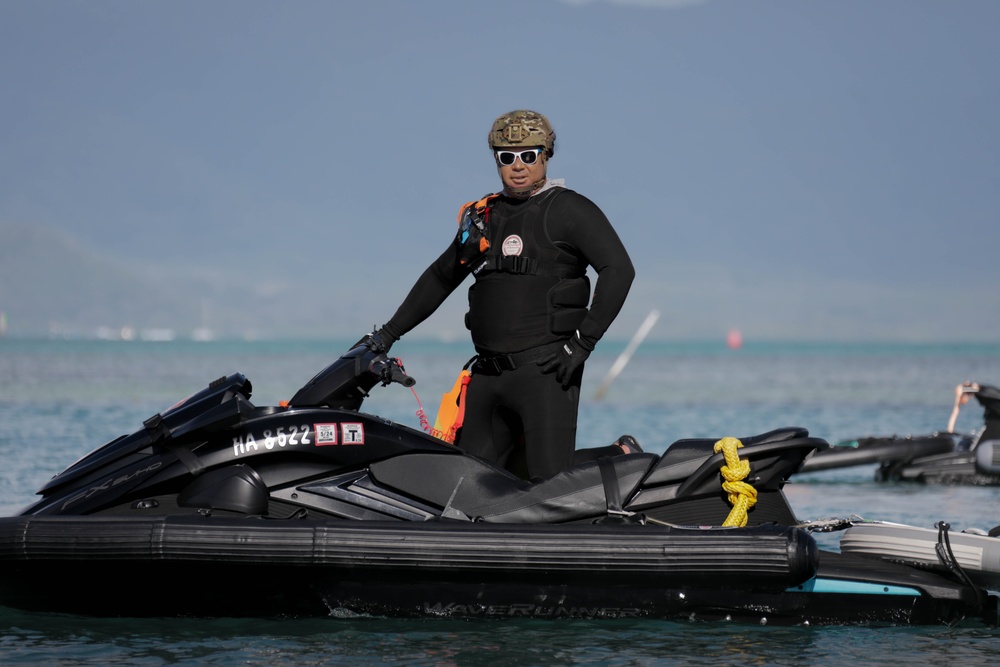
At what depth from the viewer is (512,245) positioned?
5.49 metres

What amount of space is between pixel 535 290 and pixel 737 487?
1.18m

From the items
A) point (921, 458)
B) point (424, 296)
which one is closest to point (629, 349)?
point (921, 458)

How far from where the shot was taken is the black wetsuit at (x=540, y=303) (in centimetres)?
540

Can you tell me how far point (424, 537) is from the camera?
5090 mm

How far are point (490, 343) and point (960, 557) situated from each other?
2.18m

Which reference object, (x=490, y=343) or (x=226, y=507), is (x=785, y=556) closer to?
(x=490, y=343)

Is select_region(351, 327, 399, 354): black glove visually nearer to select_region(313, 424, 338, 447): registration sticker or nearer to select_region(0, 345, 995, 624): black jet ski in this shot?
select_region(0, 345, 995, 624): black jet ski

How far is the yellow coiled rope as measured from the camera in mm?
5362

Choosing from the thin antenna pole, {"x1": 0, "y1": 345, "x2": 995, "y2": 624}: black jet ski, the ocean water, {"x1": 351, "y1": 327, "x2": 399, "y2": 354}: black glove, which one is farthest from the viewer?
the thin antenna pole

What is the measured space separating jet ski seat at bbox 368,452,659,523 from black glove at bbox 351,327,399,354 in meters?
Answer: 0.52

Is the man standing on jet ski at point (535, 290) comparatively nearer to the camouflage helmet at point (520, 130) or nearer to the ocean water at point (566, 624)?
the camouflage helmet at point (520, 130)

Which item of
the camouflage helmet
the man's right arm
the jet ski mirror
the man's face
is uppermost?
the camouflage helmet

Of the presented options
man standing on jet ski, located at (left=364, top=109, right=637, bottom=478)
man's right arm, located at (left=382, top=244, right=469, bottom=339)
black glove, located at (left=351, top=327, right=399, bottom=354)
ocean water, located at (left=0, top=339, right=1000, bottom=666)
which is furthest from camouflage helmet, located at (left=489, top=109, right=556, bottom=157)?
ocean water, located at (left=0, top=339, right=1000, bottom=666)

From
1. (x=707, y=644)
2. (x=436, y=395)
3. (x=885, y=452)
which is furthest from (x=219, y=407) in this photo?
(x=436, y=395)
